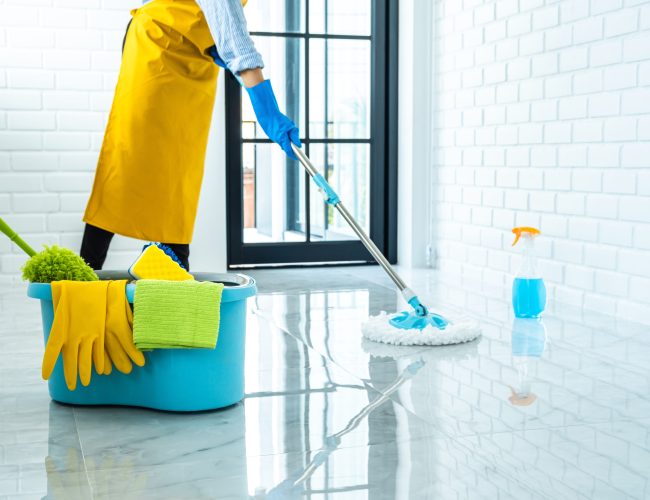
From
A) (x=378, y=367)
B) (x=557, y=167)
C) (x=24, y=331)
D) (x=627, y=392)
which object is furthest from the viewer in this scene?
(x=557, y=167)

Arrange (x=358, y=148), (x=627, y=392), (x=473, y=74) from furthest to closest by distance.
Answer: (x=358, y=148) < (x=473, y=74) < (x=627, y=392)

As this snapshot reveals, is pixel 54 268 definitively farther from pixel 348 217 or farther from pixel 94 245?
pixel 94 245

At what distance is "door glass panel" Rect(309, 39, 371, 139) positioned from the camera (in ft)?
15.0

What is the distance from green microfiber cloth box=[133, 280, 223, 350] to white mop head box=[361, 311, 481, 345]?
0.91 meters

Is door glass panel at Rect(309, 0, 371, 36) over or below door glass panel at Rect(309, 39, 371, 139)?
over

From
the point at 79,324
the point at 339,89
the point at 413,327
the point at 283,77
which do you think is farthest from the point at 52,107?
the point at 79,324

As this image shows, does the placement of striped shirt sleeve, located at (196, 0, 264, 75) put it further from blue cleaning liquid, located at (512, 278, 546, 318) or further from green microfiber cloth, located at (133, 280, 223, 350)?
blue cleaning liquid, located at (512, 278, 546, 318)

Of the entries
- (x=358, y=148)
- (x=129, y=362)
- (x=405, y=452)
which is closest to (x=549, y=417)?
(x=405, y=452)

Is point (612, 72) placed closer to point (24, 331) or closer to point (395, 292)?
point (395, 292)

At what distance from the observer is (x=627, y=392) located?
2100 mm

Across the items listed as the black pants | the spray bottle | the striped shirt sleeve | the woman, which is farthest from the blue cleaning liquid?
the black pants

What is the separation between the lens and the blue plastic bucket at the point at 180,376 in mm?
1886

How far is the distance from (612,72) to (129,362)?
2011mm

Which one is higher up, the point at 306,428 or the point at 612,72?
the point at 612,72
